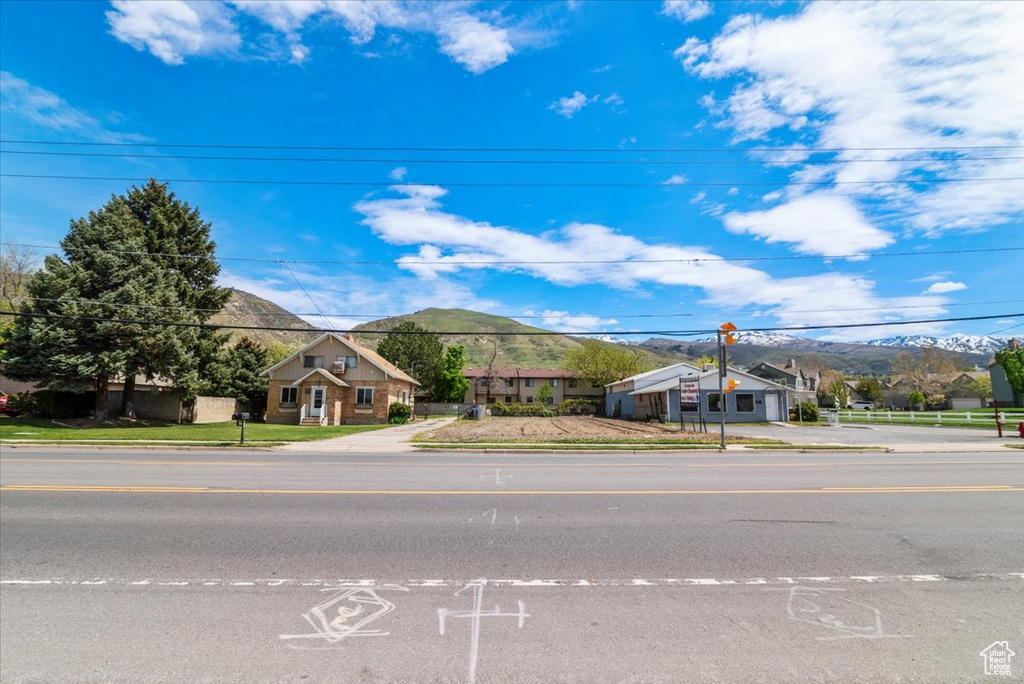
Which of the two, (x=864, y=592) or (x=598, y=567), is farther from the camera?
(x=598, y=567)

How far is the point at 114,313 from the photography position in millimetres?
26750

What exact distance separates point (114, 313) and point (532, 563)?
30169mm

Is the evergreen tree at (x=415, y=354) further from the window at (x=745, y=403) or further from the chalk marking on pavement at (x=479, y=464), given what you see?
the chalk marking on pavement at (x=479, y=464)

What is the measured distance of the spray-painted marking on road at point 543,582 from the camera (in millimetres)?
4875

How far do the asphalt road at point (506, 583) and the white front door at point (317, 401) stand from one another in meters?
26.8

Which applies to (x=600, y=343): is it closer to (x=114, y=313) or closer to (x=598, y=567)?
(x=114, y=313)

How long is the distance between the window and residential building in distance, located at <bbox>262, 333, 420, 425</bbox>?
2697cm

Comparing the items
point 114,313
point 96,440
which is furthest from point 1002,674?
point 114,313

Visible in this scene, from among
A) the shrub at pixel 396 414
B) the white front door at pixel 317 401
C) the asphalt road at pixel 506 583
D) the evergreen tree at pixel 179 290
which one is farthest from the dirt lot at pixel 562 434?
the evergreen tree at pixel 179 290

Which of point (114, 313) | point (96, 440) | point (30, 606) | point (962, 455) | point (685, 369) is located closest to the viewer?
point (30, 606)

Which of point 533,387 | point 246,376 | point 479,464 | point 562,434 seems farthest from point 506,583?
point 533,387

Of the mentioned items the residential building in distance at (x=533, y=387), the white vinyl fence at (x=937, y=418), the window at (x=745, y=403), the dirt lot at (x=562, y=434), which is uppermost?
the residential building in distance at (x=533, y=387)

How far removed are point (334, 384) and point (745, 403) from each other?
31140 mm

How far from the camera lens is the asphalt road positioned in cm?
360
